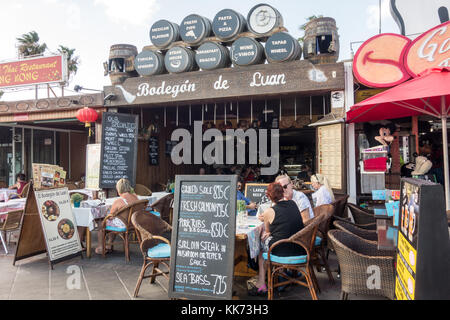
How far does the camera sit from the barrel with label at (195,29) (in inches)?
314

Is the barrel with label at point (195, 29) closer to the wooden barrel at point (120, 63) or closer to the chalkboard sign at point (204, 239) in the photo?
the wooden barrel at point (120, 63)

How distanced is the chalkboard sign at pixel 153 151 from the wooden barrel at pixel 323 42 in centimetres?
503

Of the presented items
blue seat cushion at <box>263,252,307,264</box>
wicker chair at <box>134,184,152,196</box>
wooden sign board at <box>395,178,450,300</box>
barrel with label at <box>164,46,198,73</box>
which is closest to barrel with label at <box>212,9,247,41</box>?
barrel with label at <box>164,46,198,73</box>

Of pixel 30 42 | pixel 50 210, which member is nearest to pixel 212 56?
pixel 50 210

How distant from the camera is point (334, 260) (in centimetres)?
515

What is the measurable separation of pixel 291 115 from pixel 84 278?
23.8 ft

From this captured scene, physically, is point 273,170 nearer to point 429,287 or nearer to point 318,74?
point 318,74

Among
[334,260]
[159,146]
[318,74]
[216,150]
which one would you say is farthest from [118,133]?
[334,260]

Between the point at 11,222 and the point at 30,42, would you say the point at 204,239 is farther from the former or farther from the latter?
the point at 30,42

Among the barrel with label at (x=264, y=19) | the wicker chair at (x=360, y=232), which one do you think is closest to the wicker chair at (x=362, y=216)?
the wicker chair at (x=360, y=232)

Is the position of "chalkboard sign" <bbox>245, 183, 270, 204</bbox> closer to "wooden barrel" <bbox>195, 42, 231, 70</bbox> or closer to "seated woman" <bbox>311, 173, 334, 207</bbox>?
"seated woman" <bbox>311, 173, 334, 207</bbox>

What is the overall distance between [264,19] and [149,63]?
2.91 meters

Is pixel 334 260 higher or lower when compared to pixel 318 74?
lower

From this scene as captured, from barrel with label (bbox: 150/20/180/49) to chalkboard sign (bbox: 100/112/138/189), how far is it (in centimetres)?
193
